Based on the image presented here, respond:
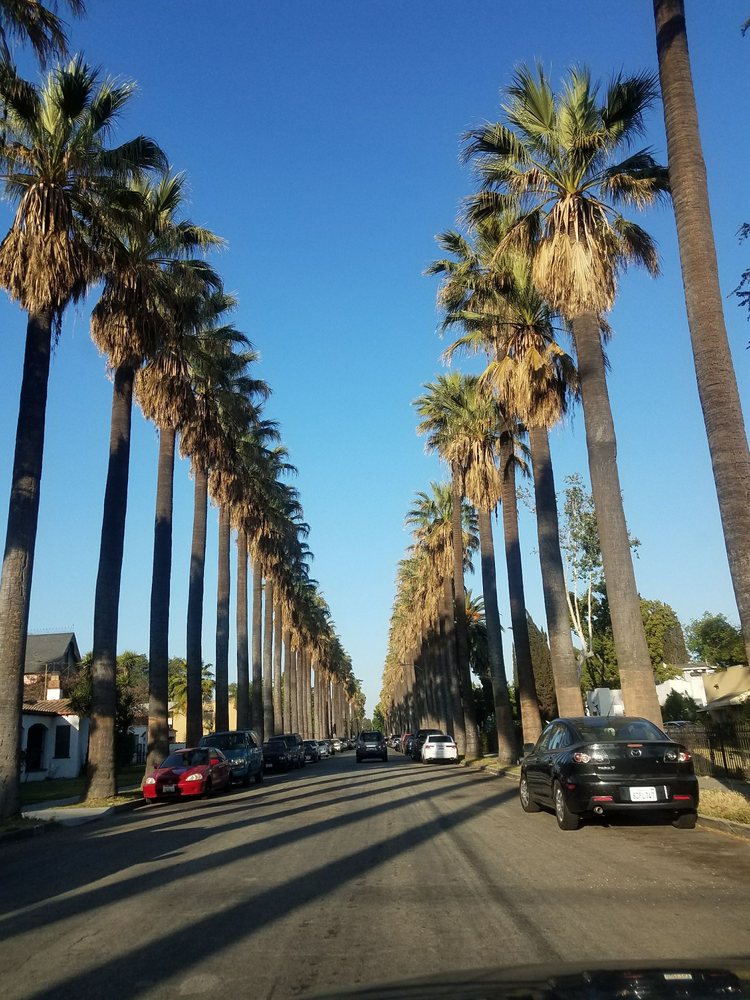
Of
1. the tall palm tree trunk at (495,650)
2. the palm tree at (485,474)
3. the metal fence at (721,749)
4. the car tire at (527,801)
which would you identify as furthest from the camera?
the tall palm tree trunk at (495,650)

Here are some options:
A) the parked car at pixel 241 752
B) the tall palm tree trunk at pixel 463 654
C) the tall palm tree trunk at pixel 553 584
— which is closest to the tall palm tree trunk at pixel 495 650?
the tall palm tree trunk at pixel 463 654

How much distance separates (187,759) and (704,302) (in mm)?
17750

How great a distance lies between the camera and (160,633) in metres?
26.7

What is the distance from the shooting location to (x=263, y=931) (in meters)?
6.42

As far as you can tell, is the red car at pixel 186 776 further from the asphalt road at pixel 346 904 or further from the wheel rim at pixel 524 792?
the wheel rim at pixel 524 792

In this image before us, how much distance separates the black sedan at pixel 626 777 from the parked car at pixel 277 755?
27.6 meters

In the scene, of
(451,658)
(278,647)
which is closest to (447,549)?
(451,658)

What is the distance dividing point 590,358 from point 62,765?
112ft

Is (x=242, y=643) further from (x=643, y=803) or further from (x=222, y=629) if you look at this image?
(x=643, y=803)

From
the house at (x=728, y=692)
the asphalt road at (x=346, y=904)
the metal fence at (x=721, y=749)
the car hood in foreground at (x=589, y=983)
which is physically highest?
the house at (x=728, y=692)

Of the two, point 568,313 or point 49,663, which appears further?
point 49,663

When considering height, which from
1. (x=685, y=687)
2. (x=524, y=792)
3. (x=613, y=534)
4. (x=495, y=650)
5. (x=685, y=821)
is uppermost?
(x=613, y=534)

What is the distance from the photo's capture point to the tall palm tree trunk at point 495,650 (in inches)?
1170

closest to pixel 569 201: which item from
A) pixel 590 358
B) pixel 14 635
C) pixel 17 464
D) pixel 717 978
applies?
pixel 590 358
